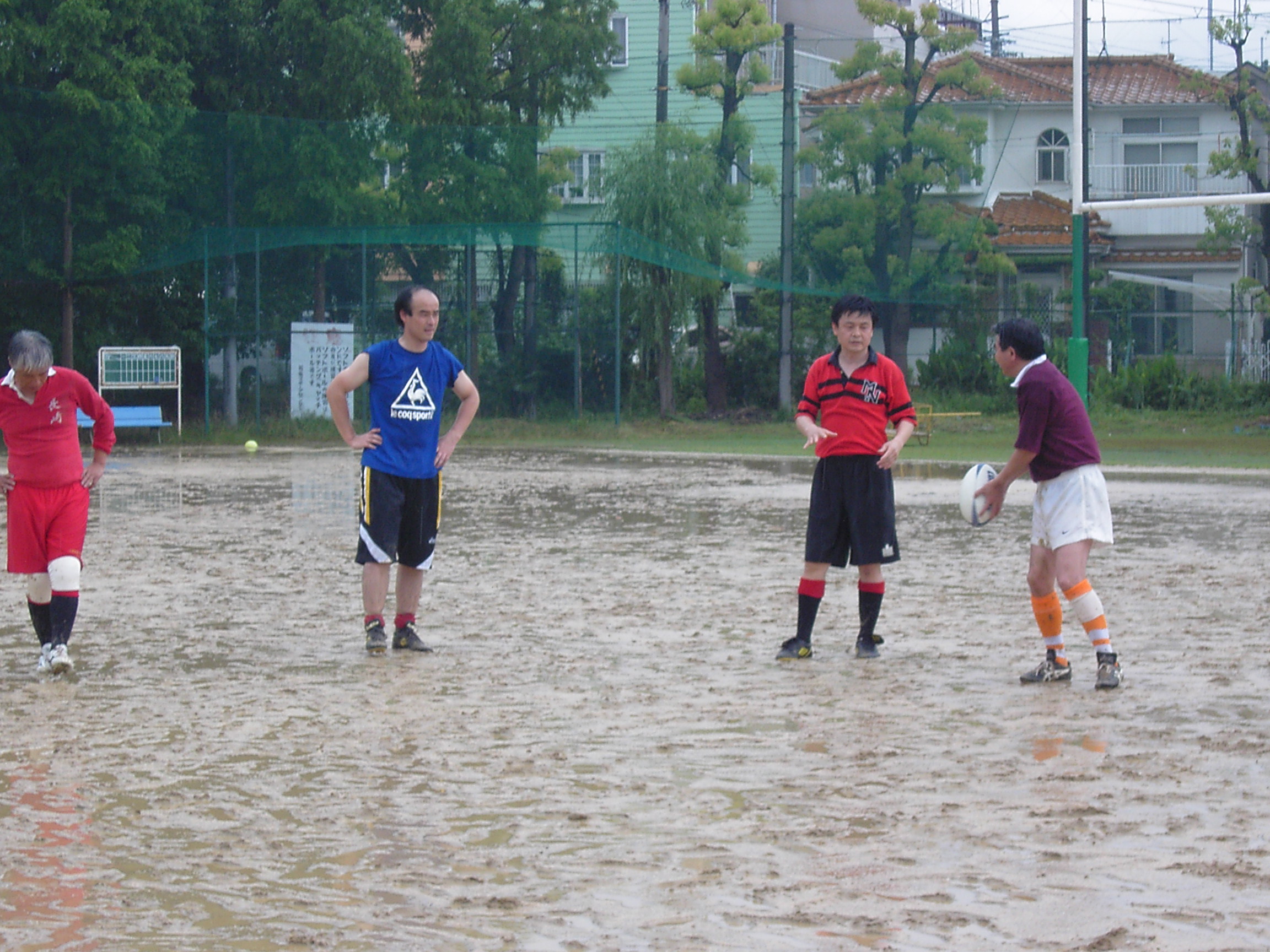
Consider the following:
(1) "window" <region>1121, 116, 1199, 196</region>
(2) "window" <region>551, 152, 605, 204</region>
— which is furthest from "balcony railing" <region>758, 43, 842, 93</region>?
(1) "window" <region>1121, 116, 1199, 196</region>

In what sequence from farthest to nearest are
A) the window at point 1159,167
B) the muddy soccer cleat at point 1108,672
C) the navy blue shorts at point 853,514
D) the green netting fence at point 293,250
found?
the window at point 1159,167 < the green netting fence at point 293,250 < the navy blue shorts at point 853,514 < the muddy soccer cleat at point 1108,672

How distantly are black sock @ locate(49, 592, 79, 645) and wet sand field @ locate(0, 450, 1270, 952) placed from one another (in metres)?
0.22

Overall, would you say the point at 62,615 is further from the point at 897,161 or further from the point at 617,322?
the point at 897,161

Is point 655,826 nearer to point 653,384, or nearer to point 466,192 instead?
Result: point 466,192

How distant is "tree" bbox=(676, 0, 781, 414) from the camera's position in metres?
36.8

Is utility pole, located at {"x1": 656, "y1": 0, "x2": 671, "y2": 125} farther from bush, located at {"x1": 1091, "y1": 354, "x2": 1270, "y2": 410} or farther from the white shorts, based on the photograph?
the white shorts

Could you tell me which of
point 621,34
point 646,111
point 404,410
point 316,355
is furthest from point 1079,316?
point 621,34

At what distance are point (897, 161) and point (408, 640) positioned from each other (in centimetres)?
3096

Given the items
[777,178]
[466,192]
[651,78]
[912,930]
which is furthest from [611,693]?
[651,78]

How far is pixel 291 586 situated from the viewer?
1116 centimetres

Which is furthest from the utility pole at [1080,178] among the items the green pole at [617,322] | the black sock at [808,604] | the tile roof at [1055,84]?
the tile roof at [1055,84]

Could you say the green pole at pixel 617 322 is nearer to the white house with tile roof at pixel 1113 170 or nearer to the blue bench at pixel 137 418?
the blue bench at pixel 137 418

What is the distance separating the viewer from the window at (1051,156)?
156 ft

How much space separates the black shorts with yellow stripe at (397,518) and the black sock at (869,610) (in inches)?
83.6
